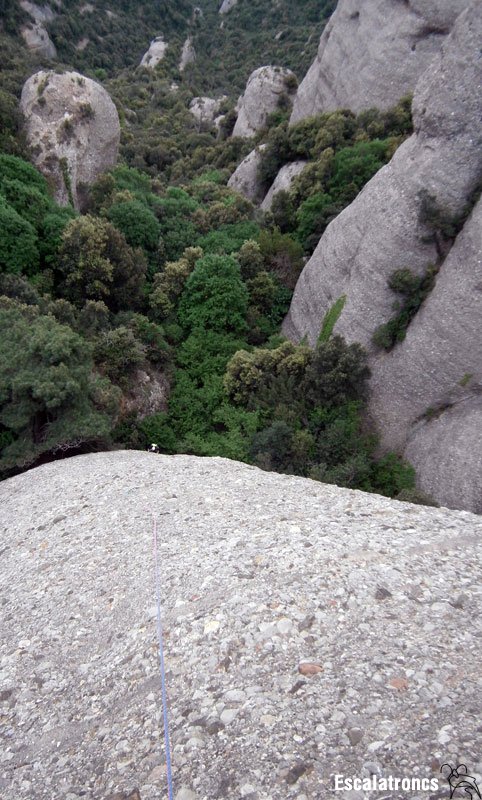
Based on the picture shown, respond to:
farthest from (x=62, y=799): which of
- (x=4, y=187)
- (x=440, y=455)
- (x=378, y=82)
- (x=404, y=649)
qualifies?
(x=378, y=82)

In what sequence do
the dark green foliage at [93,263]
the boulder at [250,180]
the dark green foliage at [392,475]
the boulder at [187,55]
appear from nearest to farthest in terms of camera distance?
the dark green foliage at [392,475], the dark green foliage at [93,263], the boulder at [250,180], the boulder at [187,55]

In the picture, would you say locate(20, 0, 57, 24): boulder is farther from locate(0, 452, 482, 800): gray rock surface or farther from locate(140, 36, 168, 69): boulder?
locate(0, 452, 482, 800): gray rock surface

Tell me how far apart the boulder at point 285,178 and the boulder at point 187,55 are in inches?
2296

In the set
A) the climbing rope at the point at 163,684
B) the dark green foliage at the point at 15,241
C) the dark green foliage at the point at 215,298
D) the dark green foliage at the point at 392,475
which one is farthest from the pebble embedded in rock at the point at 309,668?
the dark green foliage at the point at 15,241

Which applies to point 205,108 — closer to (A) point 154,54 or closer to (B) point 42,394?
(A) point 154,54

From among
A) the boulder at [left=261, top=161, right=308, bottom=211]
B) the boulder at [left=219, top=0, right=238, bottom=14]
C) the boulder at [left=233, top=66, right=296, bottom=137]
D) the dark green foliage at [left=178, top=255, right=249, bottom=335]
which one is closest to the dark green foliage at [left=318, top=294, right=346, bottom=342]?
the dark green foliage at [left=178, top=255, right=249, bottom=335]

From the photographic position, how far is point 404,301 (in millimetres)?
20641

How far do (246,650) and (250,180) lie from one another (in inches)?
1743

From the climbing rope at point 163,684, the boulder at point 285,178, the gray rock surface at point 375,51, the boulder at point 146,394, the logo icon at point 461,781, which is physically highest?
the gray rock surface at point 375,51

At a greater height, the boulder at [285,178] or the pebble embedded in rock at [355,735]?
the boulder at [285,178]

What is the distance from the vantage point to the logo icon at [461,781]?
4258 mm

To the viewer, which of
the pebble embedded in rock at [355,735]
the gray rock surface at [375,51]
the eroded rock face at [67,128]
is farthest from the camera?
the gray rock surface at [375,51]

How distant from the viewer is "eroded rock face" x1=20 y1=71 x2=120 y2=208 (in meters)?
30.9

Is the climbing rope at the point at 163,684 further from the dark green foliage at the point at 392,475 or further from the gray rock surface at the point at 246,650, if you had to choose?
the dark green foliage at the point at 392,475
